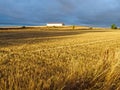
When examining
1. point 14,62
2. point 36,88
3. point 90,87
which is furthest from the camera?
point 14,62

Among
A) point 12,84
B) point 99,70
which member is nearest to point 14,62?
point 99,70

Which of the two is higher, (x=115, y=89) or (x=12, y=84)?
(x=12, y=84)

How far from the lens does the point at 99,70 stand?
5.06 meters

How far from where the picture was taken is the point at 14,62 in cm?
850

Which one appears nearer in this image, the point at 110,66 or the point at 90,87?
the point at 90,87

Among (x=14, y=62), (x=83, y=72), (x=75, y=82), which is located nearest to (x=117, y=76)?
(x=83, y=72)

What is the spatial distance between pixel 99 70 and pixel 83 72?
448 millimetres

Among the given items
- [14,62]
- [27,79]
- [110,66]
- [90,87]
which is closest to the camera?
[27,79]

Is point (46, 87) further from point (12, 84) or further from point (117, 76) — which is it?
point (117, 76)

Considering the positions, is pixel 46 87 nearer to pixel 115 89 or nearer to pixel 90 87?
pixel 90 87

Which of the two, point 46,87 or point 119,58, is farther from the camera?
point 119,58

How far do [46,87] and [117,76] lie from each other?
182 centimetres

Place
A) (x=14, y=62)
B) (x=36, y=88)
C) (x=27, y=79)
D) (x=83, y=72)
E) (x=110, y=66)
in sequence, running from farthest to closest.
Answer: (x=14, y=62) < (x=110, y=66) < (x=83, y=72) < (x=27, y=79) < (x=36, y=88)

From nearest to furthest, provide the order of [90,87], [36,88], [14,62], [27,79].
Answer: [36,88], [27,79], [90,87], [14,62]
